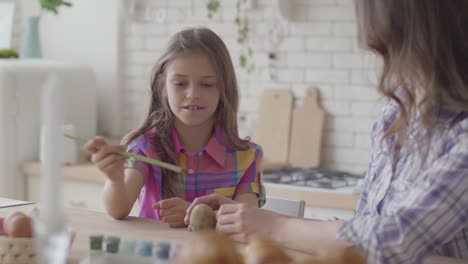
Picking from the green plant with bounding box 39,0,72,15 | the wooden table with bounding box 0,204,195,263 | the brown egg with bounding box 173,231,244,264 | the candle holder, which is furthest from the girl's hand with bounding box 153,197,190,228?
the green plant with bounding box 39,0,72,15

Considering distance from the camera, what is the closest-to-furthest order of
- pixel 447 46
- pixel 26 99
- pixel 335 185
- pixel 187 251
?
pixel 187 251 < pixel 447 46 < pixel 335 185 < pixel 26 99

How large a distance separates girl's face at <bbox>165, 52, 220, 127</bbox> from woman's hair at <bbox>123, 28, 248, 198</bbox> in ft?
0.10

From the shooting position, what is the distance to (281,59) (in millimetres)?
4449

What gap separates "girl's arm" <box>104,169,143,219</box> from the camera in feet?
7.40

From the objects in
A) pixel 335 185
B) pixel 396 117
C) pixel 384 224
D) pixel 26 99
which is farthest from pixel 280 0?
pixel 384 224

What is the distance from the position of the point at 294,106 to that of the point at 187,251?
3.13m

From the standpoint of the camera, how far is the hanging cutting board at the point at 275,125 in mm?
4398

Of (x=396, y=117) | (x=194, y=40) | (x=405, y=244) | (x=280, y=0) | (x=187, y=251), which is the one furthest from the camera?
(x=280, y=0)

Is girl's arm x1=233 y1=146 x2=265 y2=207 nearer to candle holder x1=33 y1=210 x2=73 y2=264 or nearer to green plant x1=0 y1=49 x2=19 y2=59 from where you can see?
candle holder x1=33 y1=210 x2=73 y2=264

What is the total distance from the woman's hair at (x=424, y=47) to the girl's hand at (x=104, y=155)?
26.6 inches

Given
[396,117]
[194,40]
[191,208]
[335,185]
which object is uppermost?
[194,40]

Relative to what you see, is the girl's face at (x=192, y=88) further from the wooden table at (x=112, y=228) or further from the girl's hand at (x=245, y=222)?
the girl's hand at (x=245, y=222)

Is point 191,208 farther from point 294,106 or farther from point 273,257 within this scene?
point 294,106

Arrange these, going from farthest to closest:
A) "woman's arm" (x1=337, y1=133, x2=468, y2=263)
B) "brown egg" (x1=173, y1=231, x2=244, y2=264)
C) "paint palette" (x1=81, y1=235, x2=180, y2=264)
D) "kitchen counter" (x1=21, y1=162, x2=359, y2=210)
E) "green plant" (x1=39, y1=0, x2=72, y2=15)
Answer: "green plant" (x1=39, y1=0, x2=72, y2=15) < "kitchen counter" (x1=21, y1=162, x2=359, y2=210) < "woman's arm" (x1=337, y1=133, x2=468, y2=263) < "paint palette" (x1=81, y1=235, x2=180, y2=264) < "brown egg" (x1=173, y1=231, x2=244, y2=264)
